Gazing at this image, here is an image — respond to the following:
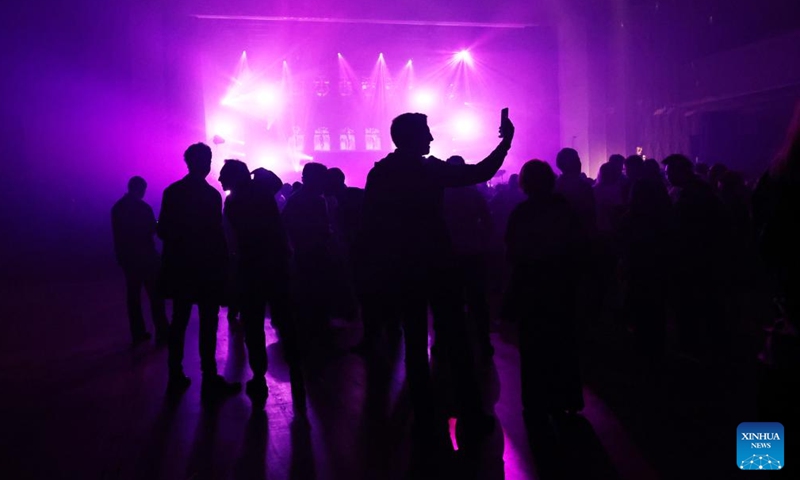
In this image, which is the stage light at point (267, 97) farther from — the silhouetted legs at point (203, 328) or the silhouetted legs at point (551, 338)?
the silhouetted legs at point (551, 338)

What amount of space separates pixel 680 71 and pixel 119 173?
1160cm

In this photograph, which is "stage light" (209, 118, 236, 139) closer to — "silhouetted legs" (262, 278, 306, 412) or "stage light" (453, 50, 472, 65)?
"stage light" (453, 50, 472, 65)

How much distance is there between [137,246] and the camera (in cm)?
514

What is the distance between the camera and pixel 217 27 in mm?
15898

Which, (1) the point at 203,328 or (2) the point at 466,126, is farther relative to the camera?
(2) the point at 466,126

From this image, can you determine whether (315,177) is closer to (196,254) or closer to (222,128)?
(196,254)

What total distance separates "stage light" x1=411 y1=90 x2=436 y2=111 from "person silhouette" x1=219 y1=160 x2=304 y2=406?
56.2 feet

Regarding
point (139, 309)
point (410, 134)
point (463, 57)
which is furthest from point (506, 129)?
point (463, 57)

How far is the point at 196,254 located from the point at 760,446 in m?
3.12

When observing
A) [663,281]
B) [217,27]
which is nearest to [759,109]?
[663,281]

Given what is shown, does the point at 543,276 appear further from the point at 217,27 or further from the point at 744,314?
the point at 217,27

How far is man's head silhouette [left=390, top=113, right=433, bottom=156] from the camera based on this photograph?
9.07 ft

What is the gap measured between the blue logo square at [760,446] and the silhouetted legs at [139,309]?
4.58 m

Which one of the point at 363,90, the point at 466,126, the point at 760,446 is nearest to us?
the point at 760,446
